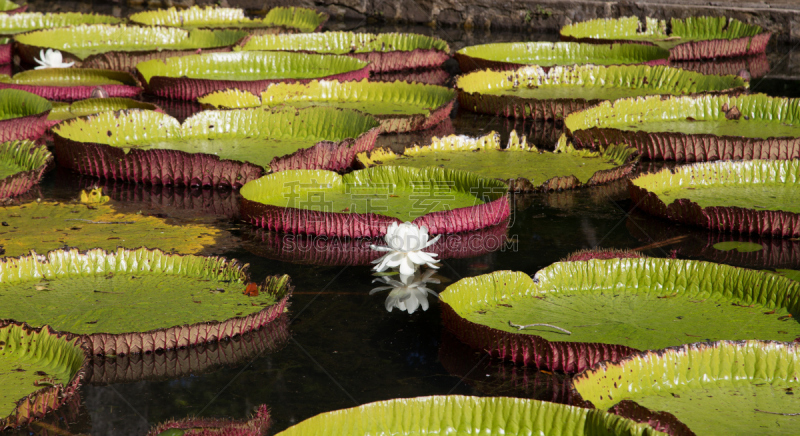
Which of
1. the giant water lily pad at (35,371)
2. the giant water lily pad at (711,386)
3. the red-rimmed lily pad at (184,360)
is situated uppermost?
the giant water lily pad at (711,386)

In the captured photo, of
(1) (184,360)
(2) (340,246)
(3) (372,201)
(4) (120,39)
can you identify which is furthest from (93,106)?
(1) (184,360)

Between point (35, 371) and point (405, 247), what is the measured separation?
1608 millimetres

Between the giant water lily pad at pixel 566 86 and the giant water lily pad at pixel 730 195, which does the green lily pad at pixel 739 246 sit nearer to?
the giant water lily pad at pixel 730 195

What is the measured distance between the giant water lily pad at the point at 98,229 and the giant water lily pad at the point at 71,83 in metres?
2.78

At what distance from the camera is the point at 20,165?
18.5 feet

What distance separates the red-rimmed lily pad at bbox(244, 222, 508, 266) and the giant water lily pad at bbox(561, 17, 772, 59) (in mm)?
6268

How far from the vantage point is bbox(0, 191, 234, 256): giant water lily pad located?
4.39 meters

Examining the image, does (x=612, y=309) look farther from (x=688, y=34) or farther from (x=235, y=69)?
(x=688, y=34)

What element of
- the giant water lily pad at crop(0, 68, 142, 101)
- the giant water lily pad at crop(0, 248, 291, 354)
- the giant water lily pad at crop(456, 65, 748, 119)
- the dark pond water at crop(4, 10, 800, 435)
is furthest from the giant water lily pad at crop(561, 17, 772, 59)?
the giant water lily pad at crop(0, 248, 291, 354)

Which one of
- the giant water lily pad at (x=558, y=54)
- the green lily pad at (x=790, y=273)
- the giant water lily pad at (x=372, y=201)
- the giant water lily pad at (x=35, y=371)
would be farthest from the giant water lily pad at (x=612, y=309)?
the giant water lily pad at (x=558, y=54)

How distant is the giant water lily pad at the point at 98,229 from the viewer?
439 centimetres

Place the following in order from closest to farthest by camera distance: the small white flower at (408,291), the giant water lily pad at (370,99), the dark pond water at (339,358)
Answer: the dark pond water at (339,358) < the small white flower at (408,291) < the giant water lily pad at (370,99)

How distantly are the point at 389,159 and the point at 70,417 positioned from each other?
3.25 m

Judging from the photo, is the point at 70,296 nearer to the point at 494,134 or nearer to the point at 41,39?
the point at 494,134
